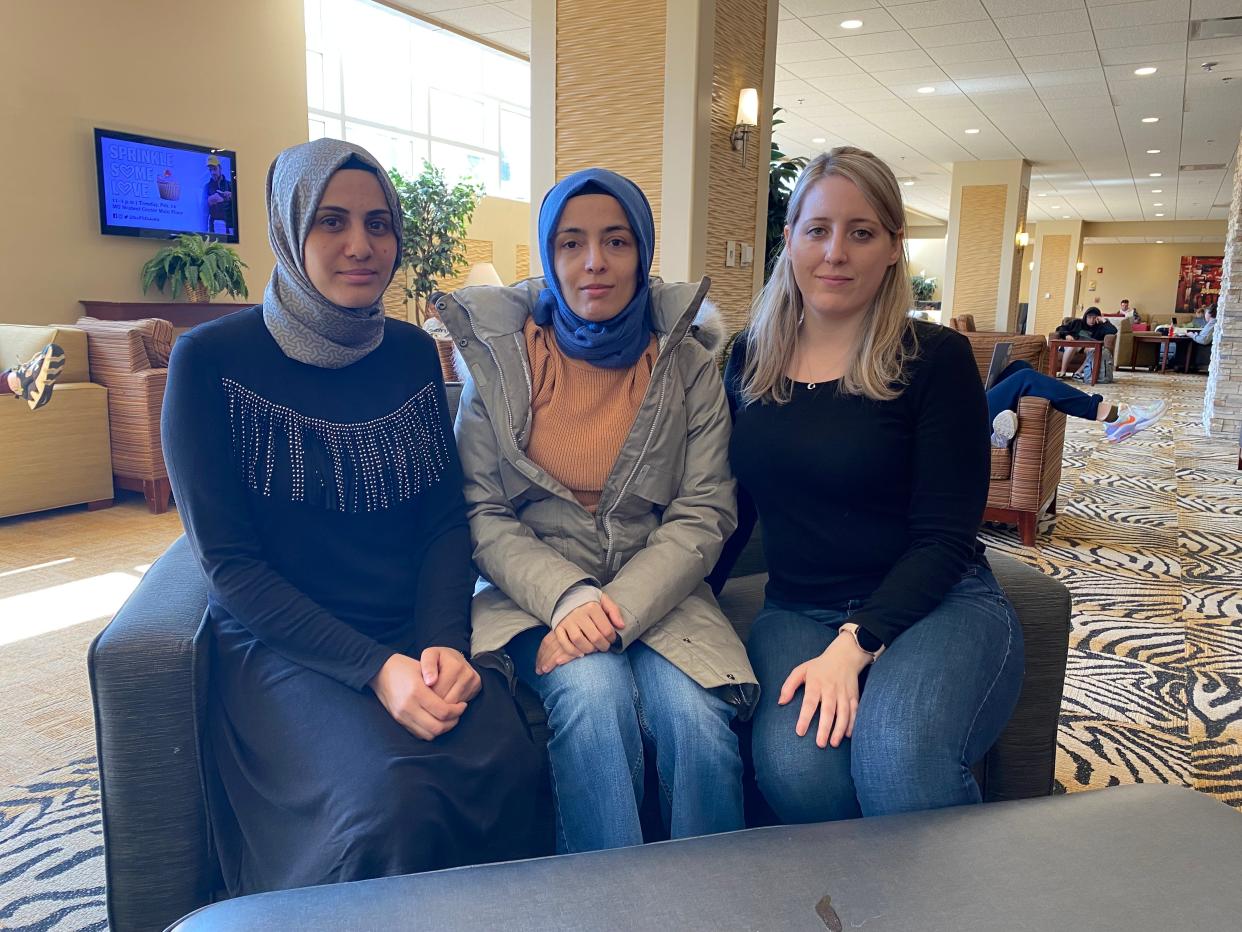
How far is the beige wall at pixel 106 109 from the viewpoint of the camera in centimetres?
525

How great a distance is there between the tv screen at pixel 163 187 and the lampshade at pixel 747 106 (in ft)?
12.3

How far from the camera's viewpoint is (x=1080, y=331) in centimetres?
1278

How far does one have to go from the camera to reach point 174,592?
132 cm

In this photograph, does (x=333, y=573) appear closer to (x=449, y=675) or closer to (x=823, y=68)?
(x=449, y=675)

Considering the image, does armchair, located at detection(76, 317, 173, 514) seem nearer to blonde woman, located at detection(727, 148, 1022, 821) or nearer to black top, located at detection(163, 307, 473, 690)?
black top, located at detection(163, 307, 473, 690)

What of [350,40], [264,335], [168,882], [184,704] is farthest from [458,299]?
[350,40]

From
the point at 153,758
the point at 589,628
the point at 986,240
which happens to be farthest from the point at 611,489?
the point at 986,240

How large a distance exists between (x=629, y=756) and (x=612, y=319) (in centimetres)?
71

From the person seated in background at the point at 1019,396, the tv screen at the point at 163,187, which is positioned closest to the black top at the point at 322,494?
the person seated in background at the point at 1019,396

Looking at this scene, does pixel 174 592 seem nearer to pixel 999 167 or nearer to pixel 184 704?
pixel 184 704

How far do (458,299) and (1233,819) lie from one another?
1.30m

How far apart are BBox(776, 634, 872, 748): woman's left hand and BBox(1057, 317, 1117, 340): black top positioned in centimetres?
1268

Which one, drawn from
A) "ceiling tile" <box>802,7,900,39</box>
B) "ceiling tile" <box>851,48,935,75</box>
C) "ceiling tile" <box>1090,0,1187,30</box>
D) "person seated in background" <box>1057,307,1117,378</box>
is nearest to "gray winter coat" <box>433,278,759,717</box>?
"ceiling tile" <box>802,7,900,39</box>

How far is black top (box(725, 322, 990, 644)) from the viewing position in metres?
1.38
